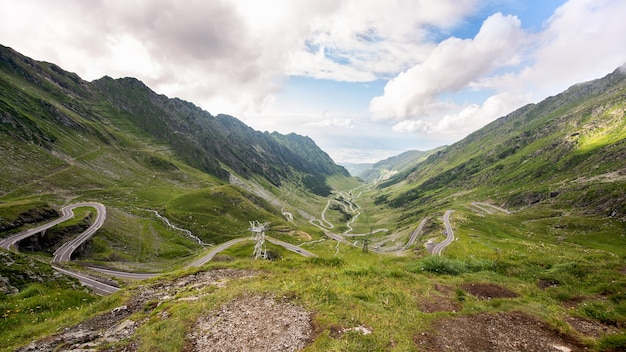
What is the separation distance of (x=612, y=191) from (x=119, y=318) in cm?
23925

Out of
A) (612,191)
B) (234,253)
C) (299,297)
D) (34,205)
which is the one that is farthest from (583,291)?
(612,191)

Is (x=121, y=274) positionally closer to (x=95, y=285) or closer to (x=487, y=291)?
(x=95, y=285)

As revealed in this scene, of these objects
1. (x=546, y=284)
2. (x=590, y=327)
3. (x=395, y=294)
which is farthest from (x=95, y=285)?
(x=546, y=284)

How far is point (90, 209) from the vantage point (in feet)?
416

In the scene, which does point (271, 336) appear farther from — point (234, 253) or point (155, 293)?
point (234, 253)

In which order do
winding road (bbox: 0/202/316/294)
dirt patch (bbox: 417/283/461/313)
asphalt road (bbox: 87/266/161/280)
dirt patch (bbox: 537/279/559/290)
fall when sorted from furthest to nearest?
asphalt road (bbox: 87/266/161/280) < winding road (bbox: 0/202/316/294) < dirt patch (bbox: 537/279/559/290) < dirt patch (bbox: 417/283/461/313)

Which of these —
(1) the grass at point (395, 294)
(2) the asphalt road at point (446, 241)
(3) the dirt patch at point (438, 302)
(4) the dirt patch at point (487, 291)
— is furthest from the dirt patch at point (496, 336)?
(2) the asphalt road at point (446, 241)

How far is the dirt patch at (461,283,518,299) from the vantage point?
85.0ft

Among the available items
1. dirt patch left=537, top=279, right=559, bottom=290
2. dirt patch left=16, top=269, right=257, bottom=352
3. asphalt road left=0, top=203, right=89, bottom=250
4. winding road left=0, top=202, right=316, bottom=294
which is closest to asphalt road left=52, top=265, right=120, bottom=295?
winding road left=0, top=202, right=316, bottom=294

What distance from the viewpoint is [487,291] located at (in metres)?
27.0

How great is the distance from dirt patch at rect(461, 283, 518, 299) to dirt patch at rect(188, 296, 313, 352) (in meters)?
17.9

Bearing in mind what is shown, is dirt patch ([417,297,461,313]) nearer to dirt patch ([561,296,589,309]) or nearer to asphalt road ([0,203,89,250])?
dirt patch ([561,296,589,309])

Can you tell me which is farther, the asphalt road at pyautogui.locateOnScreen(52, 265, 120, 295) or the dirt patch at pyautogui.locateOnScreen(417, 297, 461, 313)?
the asphalt road at pyautogui.locateOnScreen(52, 265, 120, 295)

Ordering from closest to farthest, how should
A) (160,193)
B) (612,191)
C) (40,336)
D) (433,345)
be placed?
(433,345) < (40,336) < (612,191) < (160,193)
